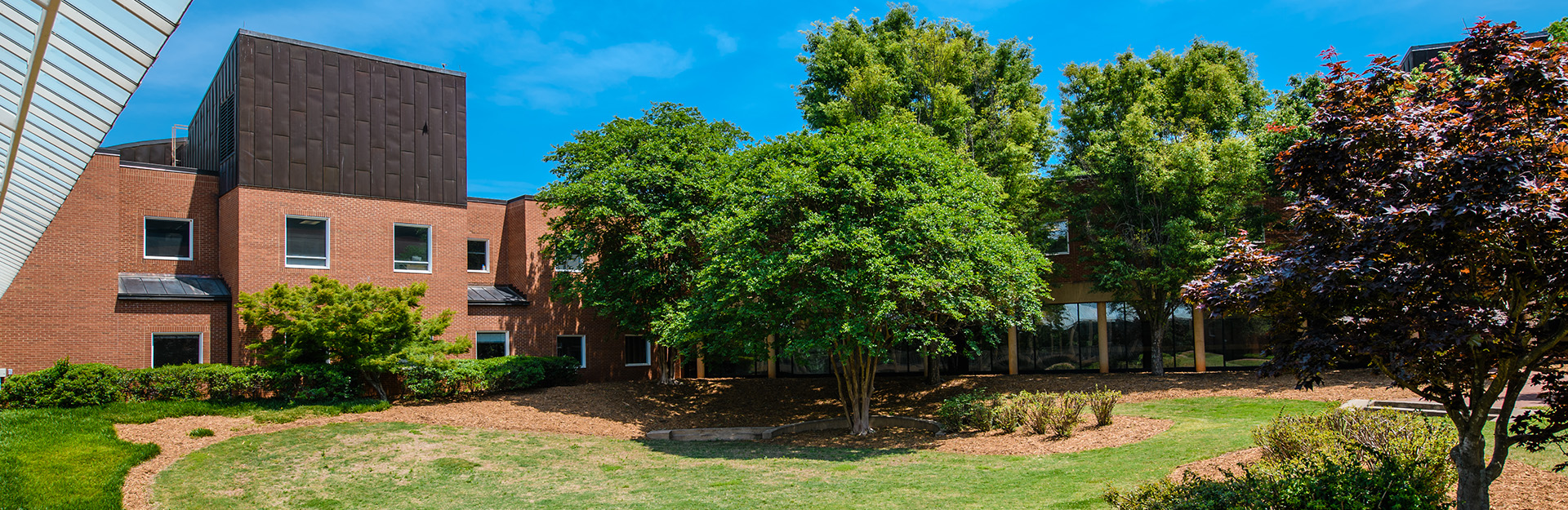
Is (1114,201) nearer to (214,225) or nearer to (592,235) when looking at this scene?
(592,235)

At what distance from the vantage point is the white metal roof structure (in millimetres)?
3965

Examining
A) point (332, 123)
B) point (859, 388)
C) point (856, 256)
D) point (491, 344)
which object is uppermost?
point (332, 123)

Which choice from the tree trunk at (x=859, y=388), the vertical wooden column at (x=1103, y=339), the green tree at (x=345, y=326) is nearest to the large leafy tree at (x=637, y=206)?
the green tree at (x=345, y=326)

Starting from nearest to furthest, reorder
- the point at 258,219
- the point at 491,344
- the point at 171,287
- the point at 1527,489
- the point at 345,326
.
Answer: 1. the point at 1527,489
2. the point at 345,326
3. the point at 258,219
4. the point at 171,287
5. the point at 491,344

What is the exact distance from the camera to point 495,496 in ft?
39.9

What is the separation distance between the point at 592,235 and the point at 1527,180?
2033cm

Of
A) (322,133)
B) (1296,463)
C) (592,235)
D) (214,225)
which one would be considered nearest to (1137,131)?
(592,235)

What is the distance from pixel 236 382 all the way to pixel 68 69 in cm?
1771

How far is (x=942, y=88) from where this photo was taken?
23.9 metres

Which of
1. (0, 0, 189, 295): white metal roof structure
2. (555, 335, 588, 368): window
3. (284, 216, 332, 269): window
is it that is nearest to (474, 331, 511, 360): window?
(555, 335, 588, 368): window

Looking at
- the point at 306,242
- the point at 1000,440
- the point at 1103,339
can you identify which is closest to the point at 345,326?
the point at 306,242

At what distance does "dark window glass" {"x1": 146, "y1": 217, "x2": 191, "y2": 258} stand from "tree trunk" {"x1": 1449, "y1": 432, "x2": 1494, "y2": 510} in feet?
→ 85.5

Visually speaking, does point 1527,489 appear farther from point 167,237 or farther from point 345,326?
point 167,237

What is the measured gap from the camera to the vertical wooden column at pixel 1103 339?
27.5 meters
